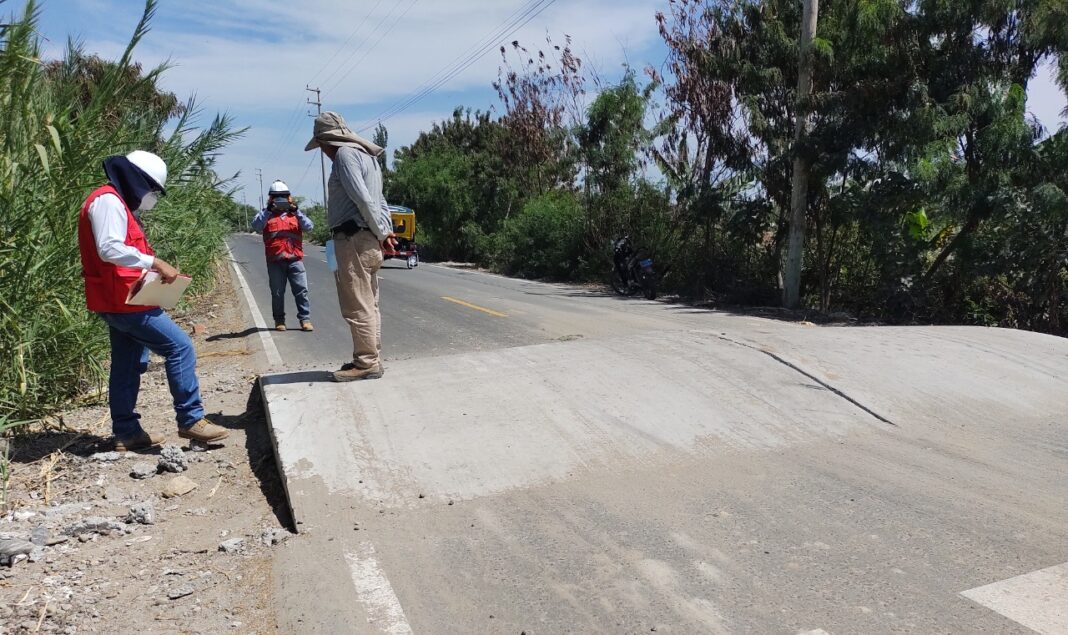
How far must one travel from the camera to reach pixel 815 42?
44.5 ft

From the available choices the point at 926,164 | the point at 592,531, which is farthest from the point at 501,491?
the point at 926,164

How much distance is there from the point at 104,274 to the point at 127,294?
7.5 inches

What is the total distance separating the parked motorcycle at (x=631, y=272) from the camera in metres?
17.5

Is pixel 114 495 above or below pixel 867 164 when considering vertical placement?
below

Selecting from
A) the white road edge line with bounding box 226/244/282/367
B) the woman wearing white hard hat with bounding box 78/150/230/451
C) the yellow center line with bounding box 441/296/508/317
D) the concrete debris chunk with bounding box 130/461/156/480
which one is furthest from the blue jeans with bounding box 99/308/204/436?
the yellow center line with bounding box 441/296/508/317

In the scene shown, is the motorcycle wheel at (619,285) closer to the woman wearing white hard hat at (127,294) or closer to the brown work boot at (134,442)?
the woman wearing white hard hat at (127,294)

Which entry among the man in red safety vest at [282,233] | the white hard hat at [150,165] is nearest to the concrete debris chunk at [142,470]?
the white hard hat at [150,165]

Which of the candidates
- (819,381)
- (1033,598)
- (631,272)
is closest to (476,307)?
(631,272)

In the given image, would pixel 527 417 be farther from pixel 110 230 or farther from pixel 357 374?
pixel 110 230

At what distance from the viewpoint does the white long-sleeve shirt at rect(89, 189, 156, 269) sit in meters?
4.64

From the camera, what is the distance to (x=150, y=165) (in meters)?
4.98

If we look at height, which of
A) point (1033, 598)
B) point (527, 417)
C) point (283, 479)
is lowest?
point (283, 479)

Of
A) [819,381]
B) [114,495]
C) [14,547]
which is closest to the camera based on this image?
[14,547]

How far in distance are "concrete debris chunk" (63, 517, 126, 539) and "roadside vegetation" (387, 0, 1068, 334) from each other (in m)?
11.7
